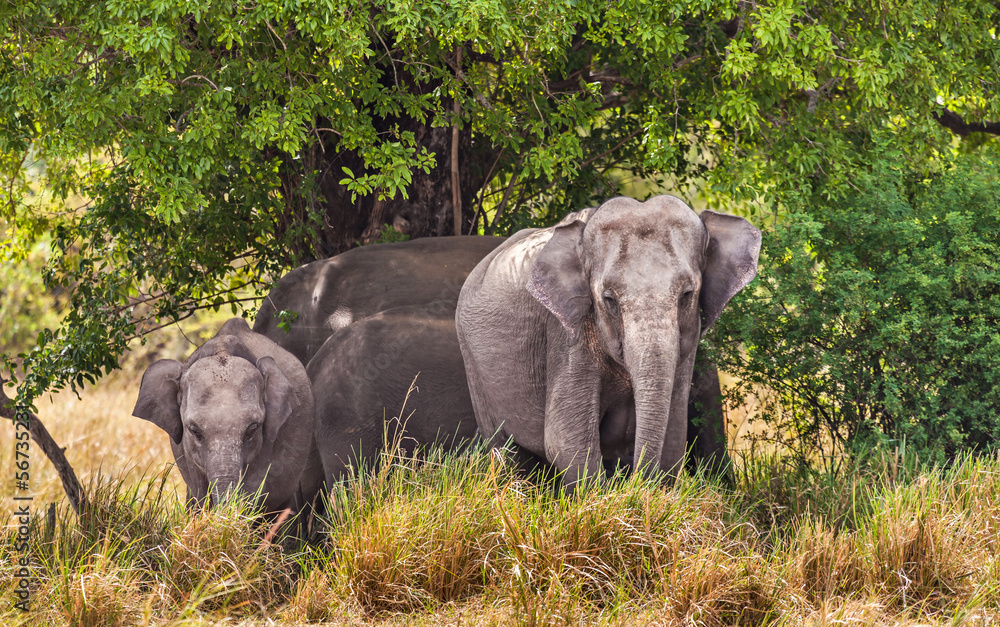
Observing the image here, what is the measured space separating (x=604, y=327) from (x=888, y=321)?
230cm

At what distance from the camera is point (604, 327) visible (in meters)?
6.09

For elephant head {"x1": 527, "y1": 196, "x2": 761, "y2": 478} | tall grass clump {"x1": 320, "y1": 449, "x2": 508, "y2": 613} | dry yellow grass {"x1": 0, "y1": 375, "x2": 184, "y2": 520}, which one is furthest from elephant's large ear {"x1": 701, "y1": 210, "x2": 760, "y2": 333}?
dry yellow grass {"x1": 0, "y1": 375, "x2": 184, "y2": 520}

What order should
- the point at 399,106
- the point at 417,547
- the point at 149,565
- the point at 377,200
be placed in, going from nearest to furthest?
the point at 417,547 < the point at 149,565 < the point at 399,106 < the point at 377,200

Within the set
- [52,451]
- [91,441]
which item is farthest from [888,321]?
[91,441]

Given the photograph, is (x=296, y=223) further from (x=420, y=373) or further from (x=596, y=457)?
(x=596, y=457)

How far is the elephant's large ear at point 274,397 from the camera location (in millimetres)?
7033

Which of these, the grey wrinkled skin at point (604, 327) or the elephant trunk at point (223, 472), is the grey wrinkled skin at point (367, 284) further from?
the elephant trunk at point (223, 472)

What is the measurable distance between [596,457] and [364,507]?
138 centimetres

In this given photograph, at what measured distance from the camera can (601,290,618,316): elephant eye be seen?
595 cm

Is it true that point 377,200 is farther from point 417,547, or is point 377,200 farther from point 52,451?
point 417,547

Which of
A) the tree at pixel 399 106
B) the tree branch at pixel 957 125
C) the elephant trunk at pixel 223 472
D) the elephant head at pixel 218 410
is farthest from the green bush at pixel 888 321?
the tree branch at pixel 957 125

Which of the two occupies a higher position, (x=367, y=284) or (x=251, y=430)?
(x=367, y=284)

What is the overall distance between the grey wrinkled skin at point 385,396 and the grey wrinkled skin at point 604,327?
0.53 m

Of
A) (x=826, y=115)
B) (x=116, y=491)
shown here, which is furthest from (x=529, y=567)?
(x=826, y=115)
